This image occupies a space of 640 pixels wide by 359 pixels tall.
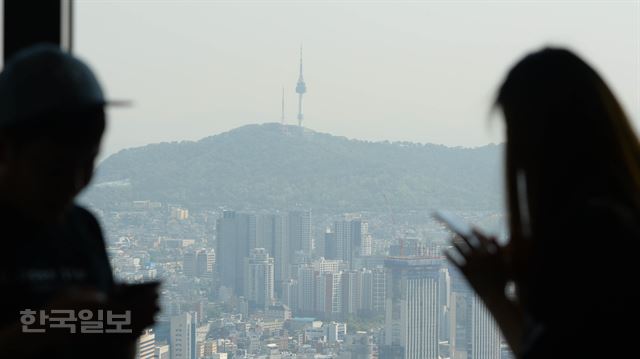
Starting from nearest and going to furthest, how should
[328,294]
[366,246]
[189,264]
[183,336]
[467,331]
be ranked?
[183,336] → [189,264] → [467,331] → [366,246] → [328,294]

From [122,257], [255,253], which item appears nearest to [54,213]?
[122,257]

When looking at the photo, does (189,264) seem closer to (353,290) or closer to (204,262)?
(204,262)

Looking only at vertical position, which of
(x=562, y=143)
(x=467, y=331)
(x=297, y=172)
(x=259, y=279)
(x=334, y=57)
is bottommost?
(x=467, y=331)

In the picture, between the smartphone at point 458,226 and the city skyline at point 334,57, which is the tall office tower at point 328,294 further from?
the smartphone at point 458,226

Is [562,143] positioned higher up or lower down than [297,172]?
lower down

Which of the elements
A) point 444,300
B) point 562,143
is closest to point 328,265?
point 444,300
